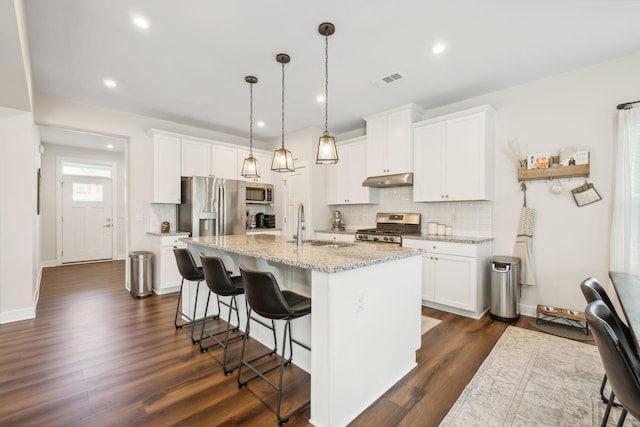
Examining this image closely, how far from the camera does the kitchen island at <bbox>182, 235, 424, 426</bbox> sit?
1.64m

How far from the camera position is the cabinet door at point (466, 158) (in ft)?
11.6

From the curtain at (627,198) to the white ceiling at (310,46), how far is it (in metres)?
0.76

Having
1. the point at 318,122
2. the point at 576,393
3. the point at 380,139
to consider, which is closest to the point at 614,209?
the point at 576,393

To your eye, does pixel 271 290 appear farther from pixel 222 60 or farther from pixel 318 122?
pixel 318 122

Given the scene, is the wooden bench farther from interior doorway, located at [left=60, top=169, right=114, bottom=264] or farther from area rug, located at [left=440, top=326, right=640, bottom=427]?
interior doorway, located at [left=60, top=169, right=114, bottom=264]

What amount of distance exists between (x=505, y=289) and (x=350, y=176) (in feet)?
9.29

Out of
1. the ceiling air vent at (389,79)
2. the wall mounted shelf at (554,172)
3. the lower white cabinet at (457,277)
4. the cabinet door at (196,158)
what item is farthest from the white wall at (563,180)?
the cabinet door at (196,158)

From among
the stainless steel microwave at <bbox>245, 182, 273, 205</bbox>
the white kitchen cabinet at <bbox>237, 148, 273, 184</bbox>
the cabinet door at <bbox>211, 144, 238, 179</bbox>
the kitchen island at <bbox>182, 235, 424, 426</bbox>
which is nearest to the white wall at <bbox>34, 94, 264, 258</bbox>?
the cabinet door at <bbox>211, 144, 238, 179</bbox>

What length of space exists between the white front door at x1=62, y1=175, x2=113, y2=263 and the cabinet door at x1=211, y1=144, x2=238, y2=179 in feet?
13.8

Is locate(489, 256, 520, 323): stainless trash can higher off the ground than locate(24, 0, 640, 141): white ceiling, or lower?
lower

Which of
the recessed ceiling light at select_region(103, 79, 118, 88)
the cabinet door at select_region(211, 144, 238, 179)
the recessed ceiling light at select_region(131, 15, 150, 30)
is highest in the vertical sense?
the recessed ceiling light at select_region(131, 15, 150, 30)

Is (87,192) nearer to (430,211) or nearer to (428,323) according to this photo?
(430,211)

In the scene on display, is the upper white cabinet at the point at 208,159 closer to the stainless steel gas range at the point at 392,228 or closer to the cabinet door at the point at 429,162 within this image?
the stainless steel gas range at the point at 392,228

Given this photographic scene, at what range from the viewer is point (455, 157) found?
3742 millimetres
